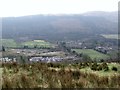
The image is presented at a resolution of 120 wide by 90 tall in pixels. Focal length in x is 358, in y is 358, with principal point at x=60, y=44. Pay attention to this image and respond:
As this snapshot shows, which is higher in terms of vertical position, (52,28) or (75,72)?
(75,72)

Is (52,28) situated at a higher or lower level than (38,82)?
lower

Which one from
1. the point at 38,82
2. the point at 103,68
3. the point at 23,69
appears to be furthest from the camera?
the point at 103,68

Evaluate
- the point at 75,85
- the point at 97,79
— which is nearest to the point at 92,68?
the point at 97,79

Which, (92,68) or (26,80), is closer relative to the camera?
(26,80)

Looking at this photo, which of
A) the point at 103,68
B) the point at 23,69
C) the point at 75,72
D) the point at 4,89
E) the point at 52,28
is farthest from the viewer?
the point at 52,28

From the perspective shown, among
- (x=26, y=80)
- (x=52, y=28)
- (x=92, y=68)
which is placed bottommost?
(x=52, y=28)

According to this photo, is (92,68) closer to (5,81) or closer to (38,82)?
(38,82)

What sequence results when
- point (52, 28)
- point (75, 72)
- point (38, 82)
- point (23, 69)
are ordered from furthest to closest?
point (52, 28) → point (23, 69) → point (75, 72) → point (38, 82)

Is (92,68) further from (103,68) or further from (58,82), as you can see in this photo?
(58,82)

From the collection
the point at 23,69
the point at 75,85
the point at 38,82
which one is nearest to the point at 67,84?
the point at 75,85
